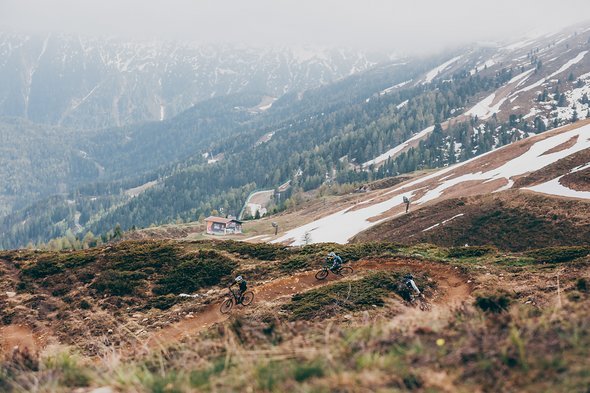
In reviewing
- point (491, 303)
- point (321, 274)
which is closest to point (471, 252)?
point (321, 274)

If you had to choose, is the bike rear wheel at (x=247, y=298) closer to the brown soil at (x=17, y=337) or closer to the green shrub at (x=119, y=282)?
the green shrub at (x=119, y=282)

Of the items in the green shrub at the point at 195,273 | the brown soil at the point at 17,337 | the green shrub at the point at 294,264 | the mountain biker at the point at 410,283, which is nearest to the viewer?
the brown soil at the point at 17,337

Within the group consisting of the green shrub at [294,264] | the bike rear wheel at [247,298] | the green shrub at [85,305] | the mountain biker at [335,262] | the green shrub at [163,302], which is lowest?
the green shrub at [294,264]

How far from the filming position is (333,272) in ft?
101

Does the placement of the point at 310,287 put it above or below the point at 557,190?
above

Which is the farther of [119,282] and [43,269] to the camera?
[43,269]

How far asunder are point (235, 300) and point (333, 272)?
7.01 m

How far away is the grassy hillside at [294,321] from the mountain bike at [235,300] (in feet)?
2.83

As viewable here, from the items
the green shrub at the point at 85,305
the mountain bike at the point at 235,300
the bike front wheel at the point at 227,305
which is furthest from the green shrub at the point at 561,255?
the green shrub at the point at 85,305

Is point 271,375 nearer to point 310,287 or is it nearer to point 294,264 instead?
point 310,287

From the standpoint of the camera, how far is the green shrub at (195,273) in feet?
101

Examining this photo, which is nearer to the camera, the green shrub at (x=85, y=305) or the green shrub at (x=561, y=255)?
the green shrub at (x=561, y=255)

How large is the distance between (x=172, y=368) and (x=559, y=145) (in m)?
75.3

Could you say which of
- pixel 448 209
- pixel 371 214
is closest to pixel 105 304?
pixel 448 209
